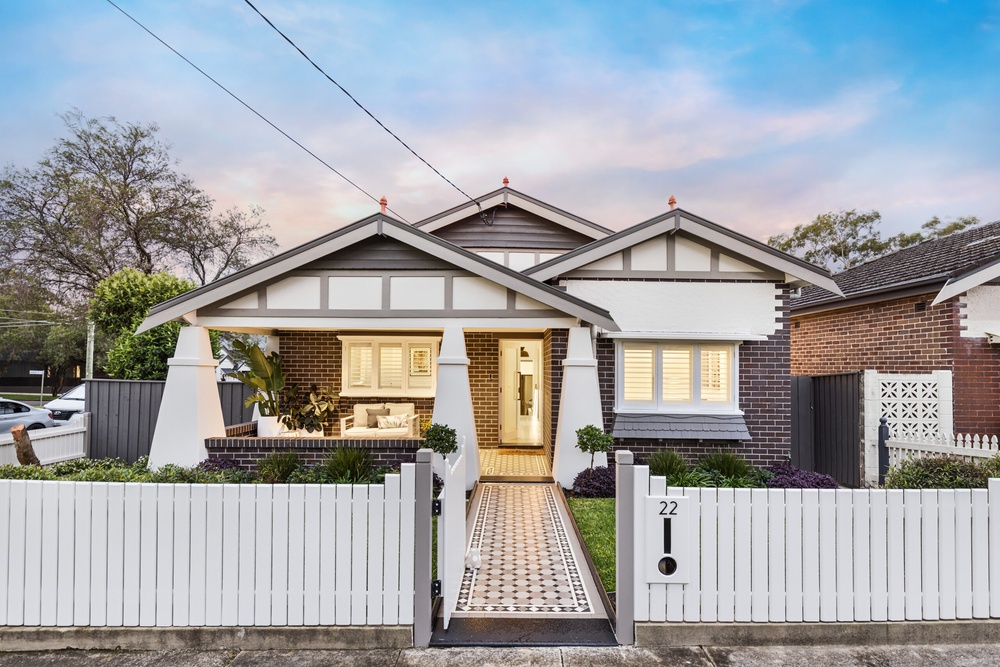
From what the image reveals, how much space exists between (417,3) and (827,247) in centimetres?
3022

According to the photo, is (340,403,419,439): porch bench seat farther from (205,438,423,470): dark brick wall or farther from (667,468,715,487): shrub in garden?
(667,468,715,487): shrub in garden

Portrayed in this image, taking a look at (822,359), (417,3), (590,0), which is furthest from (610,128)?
(822,359)

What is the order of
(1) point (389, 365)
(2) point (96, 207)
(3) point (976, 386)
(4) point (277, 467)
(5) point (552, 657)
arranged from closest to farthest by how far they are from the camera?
(5) point (552, 657)
(4) point (277, 467)
(3) point (976, 386)
(1) point (389, 365)
(2) point (96, 207)

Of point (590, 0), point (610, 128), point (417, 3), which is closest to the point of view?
point (417, 3)

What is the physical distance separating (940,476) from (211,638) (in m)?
7.47

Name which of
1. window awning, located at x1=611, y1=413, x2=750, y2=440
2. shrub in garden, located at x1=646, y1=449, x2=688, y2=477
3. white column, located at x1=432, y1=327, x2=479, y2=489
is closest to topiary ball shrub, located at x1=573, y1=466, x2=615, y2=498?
shrub in garden, located at x1=646, y1=449, x2=688, y2=477

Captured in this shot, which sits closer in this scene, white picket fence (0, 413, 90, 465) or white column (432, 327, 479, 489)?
white column (432, 327, 479, 489)

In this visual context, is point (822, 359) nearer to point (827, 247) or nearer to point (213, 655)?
point (213, 655)

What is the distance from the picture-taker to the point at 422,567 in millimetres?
4039

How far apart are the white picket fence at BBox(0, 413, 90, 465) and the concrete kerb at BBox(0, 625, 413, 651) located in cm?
598

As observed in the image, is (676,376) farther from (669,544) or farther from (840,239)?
(840,239)

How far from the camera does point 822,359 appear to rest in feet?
41.5

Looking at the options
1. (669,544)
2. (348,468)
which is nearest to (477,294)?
(348,468)

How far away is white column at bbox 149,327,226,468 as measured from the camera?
8531 millimetres
